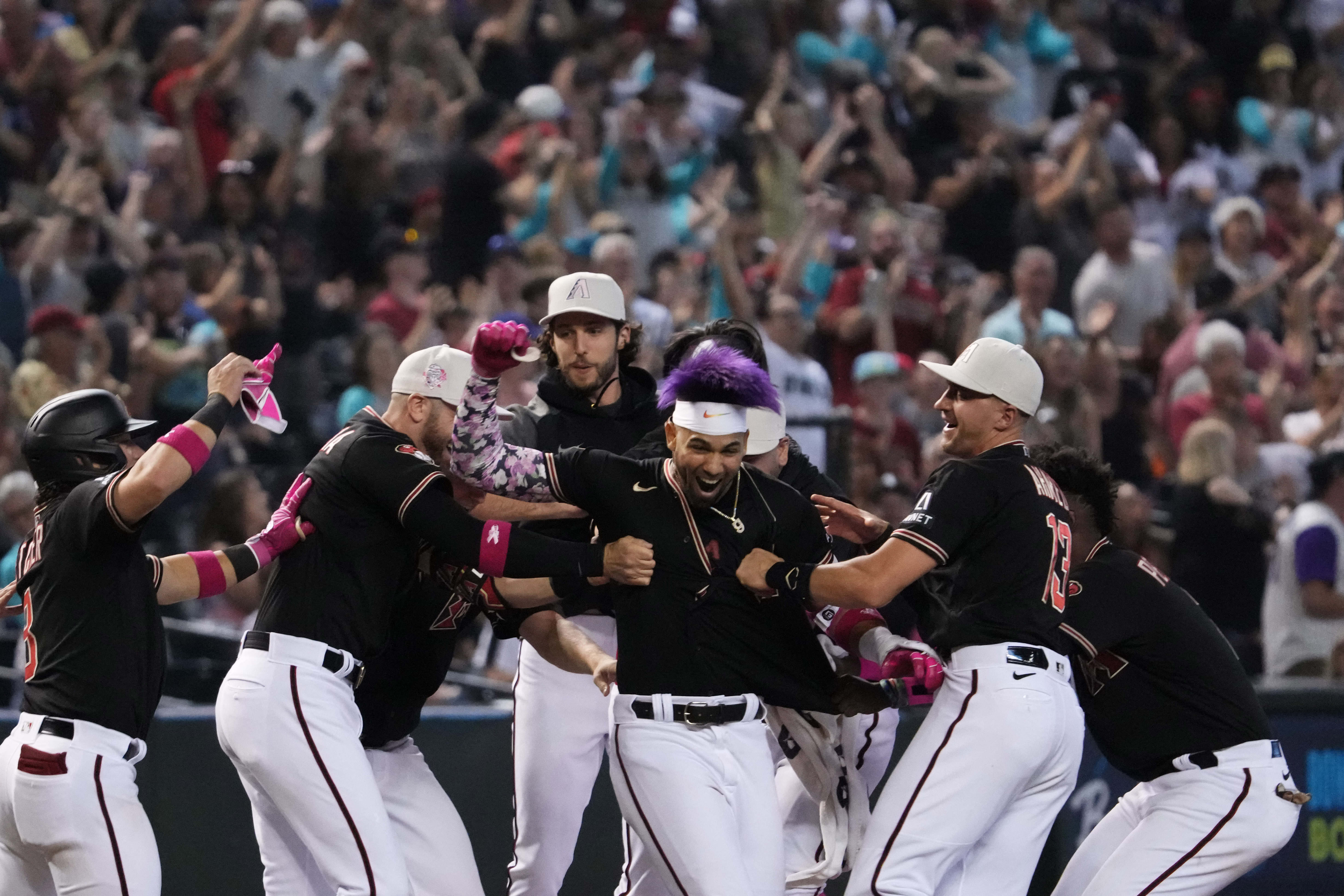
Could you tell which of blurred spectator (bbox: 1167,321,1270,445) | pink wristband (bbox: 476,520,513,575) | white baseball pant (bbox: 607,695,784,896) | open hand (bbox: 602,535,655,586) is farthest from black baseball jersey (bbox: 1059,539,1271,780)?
blurred spectator (bbox: 1167,321,1270,445)

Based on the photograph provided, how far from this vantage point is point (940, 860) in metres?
5.83

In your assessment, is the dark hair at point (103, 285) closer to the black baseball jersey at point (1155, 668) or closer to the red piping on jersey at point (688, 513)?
the red piping on jersey at point (688, 513)

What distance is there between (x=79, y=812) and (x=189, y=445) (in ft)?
3.60

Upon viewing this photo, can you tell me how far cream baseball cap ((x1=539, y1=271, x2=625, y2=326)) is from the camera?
6.62 m

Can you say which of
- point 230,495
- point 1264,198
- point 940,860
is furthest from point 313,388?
point 1264,198

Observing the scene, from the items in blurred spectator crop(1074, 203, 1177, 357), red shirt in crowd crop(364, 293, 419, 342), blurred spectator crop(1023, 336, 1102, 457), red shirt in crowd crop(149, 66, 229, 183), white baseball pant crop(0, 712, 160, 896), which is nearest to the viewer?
white baseball pant crop(0, 712, 160, 896)

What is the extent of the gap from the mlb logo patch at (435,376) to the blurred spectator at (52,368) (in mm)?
3860

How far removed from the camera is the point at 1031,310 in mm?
11617

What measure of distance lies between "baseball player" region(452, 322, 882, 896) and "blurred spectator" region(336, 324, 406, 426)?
3.94 m

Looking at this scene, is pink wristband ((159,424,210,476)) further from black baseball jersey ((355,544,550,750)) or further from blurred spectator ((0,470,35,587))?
blurred spectator ((0,470,35,587))

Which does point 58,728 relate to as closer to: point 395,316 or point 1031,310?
point 395,316

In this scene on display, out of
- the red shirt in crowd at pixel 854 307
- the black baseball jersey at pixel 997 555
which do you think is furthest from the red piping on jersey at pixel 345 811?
the red shirt in crowd at pixel 854 307

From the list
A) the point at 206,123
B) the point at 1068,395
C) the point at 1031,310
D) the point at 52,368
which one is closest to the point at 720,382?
the point at 52,368

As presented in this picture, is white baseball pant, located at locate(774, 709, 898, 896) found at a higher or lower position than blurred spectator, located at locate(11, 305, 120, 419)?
lower
